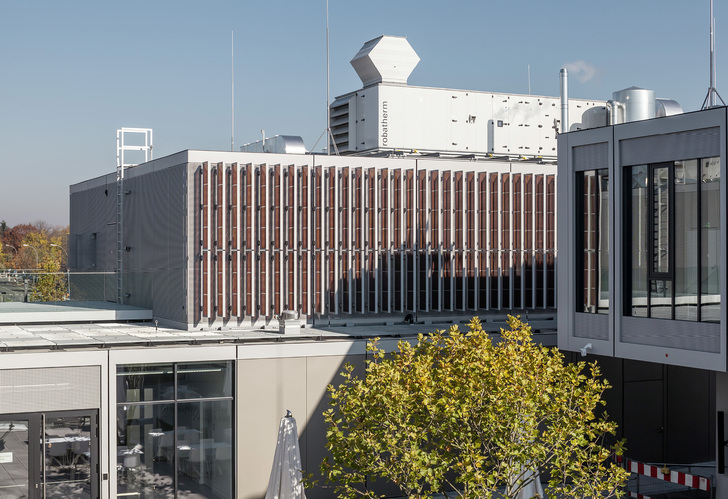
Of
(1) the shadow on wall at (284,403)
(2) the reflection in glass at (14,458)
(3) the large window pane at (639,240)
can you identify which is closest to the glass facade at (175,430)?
(1) the shadow on wall at (284,403)

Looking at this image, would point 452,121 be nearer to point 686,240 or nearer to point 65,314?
point 686,240

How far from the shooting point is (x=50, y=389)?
735 inches

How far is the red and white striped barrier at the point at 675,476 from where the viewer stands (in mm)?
19391

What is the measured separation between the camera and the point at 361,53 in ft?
95.0

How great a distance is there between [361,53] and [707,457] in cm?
1645

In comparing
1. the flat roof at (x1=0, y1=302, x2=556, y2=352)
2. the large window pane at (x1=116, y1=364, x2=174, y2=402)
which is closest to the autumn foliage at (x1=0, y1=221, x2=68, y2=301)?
the flat roof at (x1=0, y1=302, x2=556, y2=352)

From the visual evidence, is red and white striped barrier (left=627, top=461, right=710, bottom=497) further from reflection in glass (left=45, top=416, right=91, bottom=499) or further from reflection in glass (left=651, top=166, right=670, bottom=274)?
reflection in glass (left=45, top=416, right=91, bottom=499)

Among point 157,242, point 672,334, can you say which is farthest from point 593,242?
point 157,242

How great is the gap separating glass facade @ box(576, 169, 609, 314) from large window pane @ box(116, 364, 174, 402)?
9873mm

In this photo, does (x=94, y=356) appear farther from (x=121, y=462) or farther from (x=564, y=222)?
(x=564, y=222)

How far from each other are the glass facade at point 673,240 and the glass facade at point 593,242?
0.60 m

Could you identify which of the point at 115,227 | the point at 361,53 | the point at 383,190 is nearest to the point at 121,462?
the point at 383,190

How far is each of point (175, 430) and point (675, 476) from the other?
1143 cm

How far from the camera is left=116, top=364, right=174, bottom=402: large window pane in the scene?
19484mm
